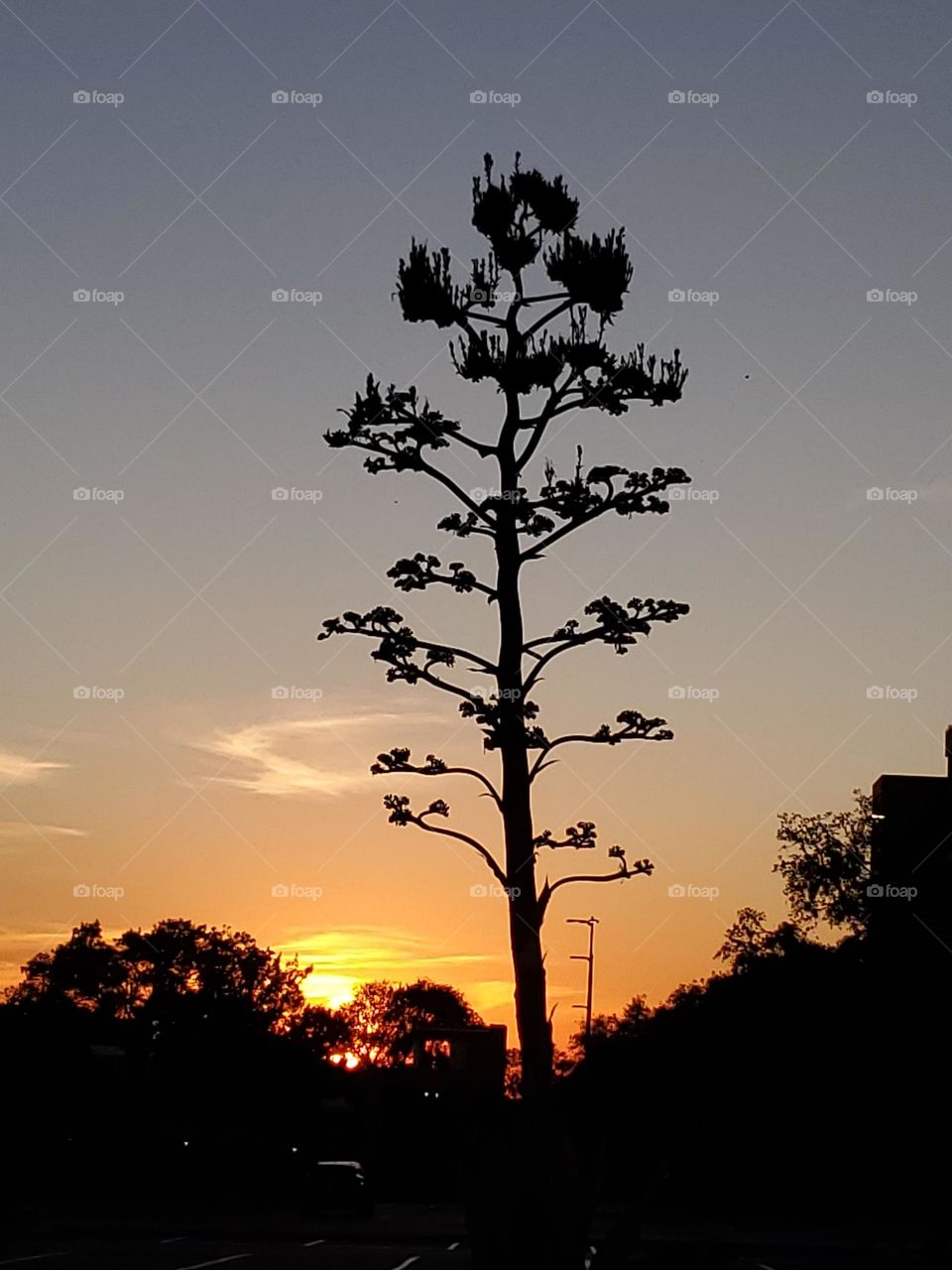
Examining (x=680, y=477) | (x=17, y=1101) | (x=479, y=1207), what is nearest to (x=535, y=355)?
(x=680, y=477)

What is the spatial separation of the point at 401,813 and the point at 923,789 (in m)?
59.1

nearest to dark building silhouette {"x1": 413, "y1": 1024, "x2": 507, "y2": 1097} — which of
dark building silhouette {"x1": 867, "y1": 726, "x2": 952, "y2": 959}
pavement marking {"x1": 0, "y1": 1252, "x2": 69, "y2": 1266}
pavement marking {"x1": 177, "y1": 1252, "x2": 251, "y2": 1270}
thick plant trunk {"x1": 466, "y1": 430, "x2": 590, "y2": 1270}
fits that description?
pavement marking {"x1": 177, "y1": 1252, "x2": 251, "y2": 1270}

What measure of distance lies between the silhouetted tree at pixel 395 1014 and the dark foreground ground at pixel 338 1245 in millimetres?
96886

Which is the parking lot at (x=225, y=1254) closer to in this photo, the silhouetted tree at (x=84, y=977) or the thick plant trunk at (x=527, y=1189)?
the thick plant trunk at (x=527, y=1189)

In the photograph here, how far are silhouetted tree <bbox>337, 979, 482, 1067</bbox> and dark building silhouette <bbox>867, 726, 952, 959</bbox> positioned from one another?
Answer: 76630mm

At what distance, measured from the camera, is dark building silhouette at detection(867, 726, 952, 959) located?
49.6 metres

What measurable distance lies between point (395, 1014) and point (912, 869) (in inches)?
3741

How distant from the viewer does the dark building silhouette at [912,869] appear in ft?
163

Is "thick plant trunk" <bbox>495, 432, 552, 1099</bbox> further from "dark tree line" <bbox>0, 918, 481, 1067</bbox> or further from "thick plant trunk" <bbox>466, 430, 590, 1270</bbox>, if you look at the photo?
"dark tree line" <bbox>0, 918, 481, 1067</bbox>

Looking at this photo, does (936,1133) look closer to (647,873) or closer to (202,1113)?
(647,873)

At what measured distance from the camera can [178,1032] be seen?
275ft

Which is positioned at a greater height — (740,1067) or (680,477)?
(680,477)

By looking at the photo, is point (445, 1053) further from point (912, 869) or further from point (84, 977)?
point (912, 869)

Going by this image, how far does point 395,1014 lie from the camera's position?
14725 cm
